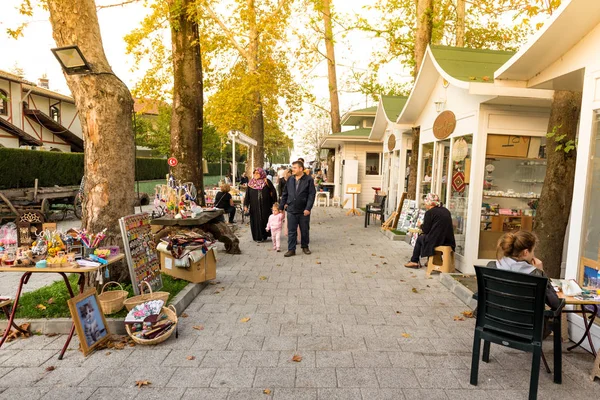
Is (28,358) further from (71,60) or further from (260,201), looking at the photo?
(260,201)

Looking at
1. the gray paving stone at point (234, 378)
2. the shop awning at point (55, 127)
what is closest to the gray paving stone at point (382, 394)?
the gray paving stone at point (234, 378)

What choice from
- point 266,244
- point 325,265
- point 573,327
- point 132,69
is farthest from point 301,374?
point 132,69

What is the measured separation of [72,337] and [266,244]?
6.16 m

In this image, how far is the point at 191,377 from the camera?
359cm

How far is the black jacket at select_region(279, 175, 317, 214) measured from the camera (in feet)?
28.6

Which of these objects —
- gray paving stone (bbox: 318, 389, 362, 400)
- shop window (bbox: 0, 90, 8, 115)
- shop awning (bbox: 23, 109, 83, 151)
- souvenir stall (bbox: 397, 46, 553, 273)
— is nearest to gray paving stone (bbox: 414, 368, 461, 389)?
gray paving stone (bbox: 318, 389, 362, 400)

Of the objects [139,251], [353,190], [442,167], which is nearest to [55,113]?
[353,190]

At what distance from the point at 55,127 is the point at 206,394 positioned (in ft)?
91.8

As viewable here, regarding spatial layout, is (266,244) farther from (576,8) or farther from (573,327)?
(576,8)

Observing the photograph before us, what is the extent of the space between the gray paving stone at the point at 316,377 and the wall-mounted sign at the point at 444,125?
6.41 m

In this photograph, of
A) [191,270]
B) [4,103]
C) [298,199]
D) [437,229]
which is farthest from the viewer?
[4,103]

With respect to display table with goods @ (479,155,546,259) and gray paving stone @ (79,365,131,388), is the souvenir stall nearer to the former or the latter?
display table with goods @ (479,155,546,259)

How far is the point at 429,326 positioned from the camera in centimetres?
493

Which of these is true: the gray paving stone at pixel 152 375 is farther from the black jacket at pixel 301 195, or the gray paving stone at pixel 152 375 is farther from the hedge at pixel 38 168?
the hedge at pixel 38 168
